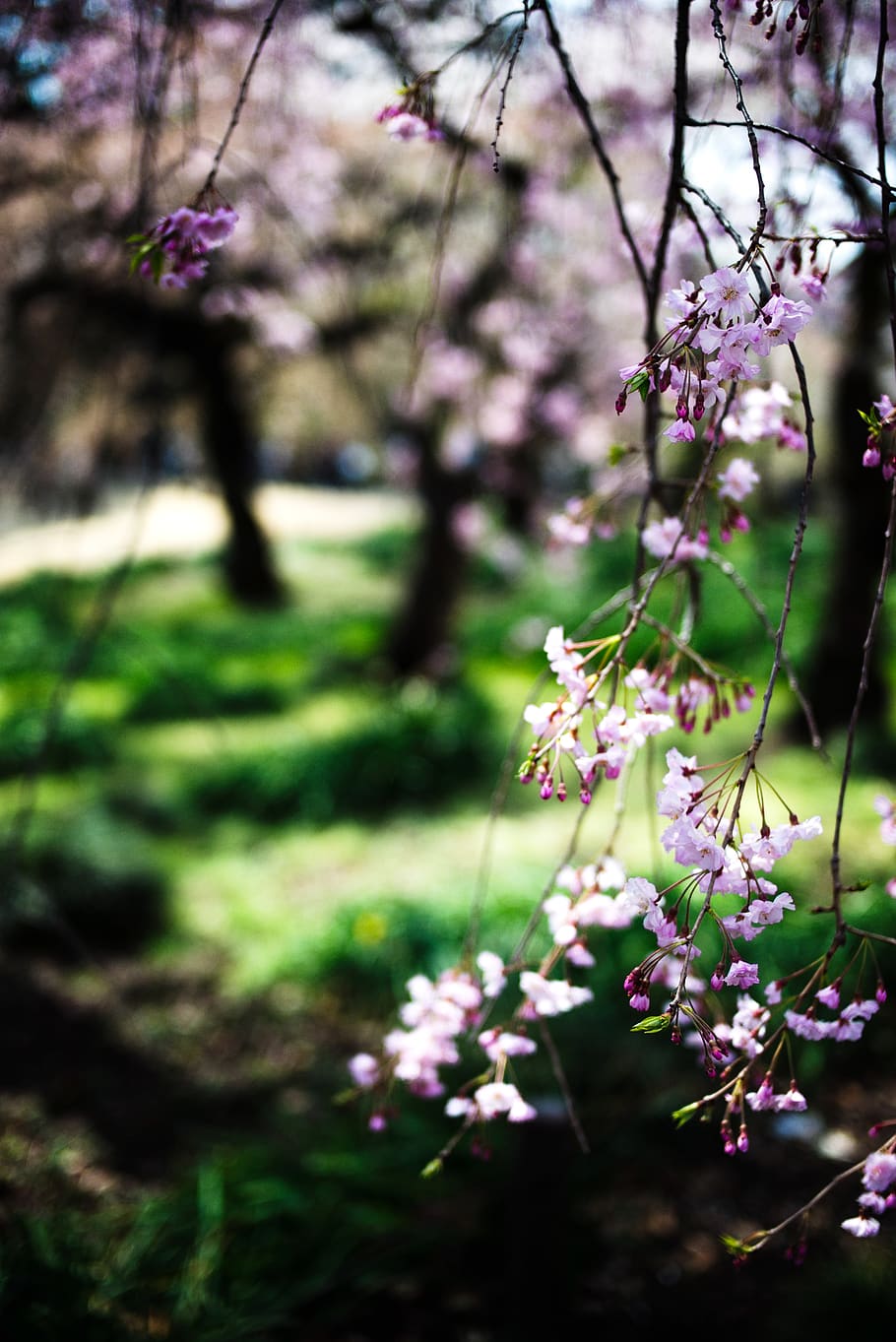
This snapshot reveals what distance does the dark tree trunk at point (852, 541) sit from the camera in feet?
14.5

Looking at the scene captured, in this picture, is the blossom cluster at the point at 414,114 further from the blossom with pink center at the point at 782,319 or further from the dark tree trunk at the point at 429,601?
the dark tree trunk at the point at 429,601

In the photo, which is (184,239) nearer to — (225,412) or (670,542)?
(670,542)

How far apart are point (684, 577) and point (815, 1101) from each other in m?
2.16

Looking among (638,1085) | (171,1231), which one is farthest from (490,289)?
(171,1231)

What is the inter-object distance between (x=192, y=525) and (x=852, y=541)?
10.9 metres

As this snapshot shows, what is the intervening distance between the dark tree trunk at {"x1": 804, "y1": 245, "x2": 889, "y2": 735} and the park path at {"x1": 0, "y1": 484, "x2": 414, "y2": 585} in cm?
619

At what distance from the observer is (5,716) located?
20.8ft

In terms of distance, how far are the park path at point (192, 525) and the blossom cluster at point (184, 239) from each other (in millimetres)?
8332

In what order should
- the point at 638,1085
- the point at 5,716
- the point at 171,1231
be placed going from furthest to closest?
the point at 5,716 → the point at 638,1085 → the point at 171,1231

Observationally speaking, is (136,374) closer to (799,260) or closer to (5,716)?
(5,716)

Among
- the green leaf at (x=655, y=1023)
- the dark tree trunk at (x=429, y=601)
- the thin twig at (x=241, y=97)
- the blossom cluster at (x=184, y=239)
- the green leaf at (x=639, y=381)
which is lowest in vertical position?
the dark tree trunk at (x=429, y=601)

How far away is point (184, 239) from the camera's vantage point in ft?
3.40

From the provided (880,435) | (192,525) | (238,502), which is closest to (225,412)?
(238,502)

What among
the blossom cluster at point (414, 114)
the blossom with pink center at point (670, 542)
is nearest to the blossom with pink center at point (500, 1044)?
the blossom with pink center at point (670, 542)
